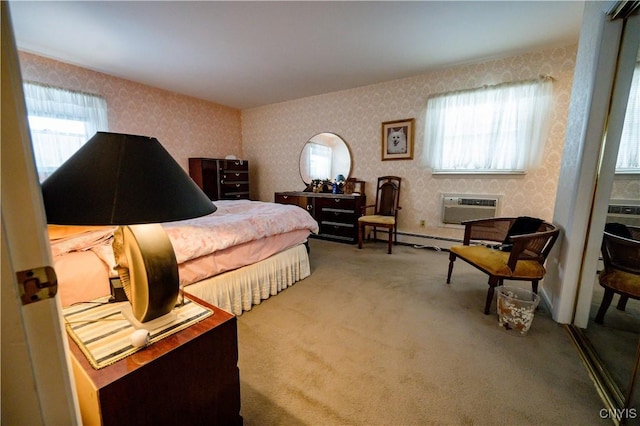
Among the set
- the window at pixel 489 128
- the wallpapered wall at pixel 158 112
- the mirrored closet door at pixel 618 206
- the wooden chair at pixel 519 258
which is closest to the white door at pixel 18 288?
the mirrored closet door at pixel 618 206

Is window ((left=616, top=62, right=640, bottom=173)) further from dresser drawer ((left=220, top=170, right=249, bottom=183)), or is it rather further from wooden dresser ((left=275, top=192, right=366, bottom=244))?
dresser drawer ((left=220, top=170, right=249, bottom=183))

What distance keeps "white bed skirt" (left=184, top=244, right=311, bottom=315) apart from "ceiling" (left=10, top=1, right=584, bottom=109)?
2.18m

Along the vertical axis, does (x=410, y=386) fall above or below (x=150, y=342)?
below

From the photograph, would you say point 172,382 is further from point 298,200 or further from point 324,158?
point 324,158

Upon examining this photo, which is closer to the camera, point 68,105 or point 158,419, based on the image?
point 158,419

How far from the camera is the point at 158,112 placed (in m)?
4.16

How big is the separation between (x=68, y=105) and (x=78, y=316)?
364 centimetres

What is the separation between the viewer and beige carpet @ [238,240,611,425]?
3.98ft

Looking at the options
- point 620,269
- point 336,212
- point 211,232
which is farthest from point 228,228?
Answer: point 620,269

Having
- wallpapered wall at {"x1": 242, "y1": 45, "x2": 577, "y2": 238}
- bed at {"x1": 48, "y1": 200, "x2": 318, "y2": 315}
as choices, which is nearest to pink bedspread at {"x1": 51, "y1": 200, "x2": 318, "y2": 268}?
bed at {"x1": 48, "y1": 200, "x2": 318, "y2": 315}

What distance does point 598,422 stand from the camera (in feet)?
3.78

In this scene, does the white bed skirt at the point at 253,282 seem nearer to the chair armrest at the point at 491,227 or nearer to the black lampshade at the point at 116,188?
the black lampshade at the point at 116,188

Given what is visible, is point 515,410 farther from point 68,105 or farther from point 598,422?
point 68,105

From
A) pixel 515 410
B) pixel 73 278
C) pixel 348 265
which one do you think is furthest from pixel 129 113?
pixel 515 410
